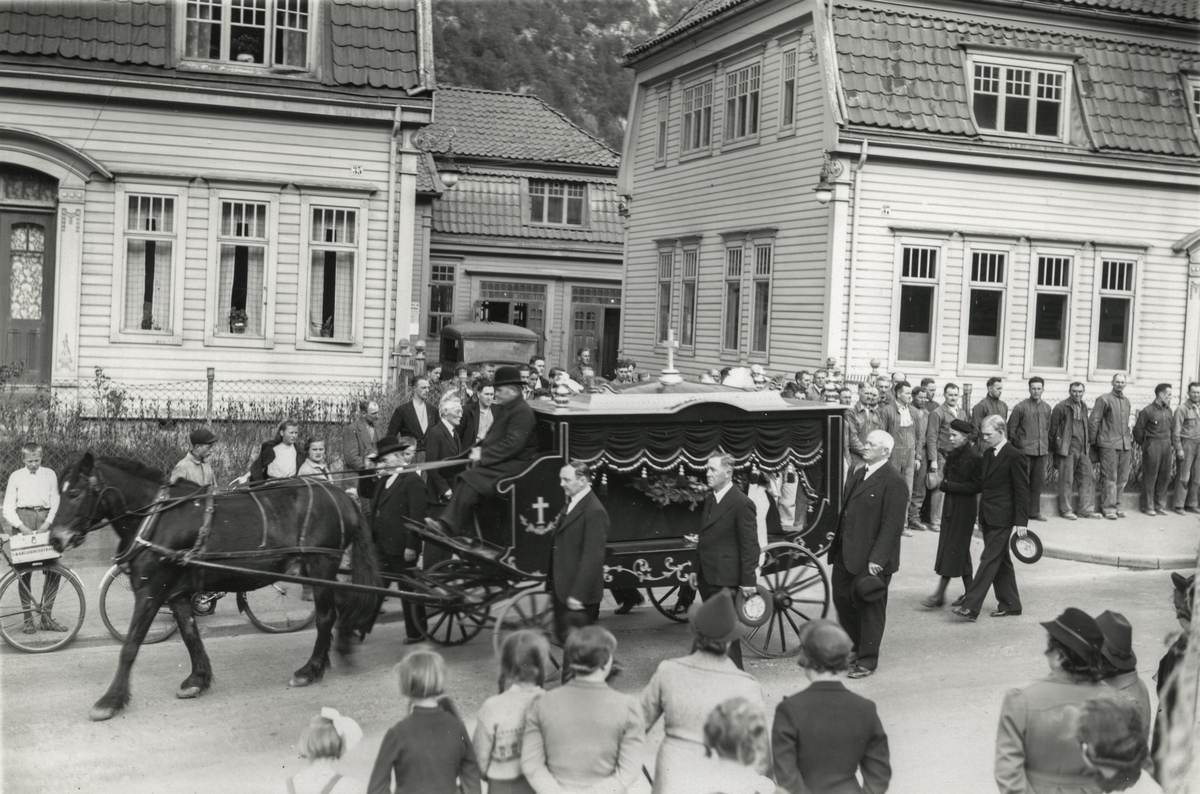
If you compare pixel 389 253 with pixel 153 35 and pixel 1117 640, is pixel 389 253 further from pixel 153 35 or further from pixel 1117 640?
pixel 1117 640

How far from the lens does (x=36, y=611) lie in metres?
10.2

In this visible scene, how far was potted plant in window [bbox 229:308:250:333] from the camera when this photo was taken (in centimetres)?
1941

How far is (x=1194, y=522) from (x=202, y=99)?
53.7 ft

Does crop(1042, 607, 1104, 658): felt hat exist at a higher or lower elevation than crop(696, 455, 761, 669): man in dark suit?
higher

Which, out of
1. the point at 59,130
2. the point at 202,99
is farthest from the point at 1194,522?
the point at 59,130

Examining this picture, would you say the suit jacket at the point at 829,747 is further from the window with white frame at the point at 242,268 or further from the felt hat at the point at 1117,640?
the window with white frame at the point at 242,268

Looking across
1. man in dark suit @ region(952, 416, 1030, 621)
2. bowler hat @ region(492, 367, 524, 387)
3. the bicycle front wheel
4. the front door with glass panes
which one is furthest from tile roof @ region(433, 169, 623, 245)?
bowler hat @ region(492, 367, 524, 387)

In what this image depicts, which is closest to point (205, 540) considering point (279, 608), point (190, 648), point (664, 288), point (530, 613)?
point (190, 648)

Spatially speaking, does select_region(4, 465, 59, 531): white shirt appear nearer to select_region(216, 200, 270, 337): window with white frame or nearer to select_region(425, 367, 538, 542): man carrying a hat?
select_region(425, 367, 538, 542): man carrying a hat

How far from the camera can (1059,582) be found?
14.1 m

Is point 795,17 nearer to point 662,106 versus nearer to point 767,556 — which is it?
point 662,106

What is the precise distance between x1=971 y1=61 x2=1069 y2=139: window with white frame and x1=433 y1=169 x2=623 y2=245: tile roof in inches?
813

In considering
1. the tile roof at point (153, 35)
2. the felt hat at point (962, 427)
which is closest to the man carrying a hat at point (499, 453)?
the felt hat at point (962, 427)

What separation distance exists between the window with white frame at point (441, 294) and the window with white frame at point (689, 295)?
14499 millimetres
